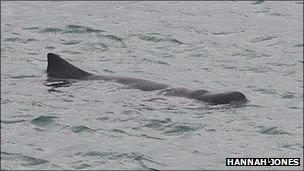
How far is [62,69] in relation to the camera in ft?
78.9

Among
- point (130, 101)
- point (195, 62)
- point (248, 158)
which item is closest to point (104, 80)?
point (130, 101)

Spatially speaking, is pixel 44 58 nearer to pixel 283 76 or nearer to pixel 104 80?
pixel 104 80

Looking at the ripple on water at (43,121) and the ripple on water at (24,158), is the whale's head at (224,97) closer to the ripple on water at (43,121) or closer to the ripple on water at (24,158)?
the ripple on water at (43,121)

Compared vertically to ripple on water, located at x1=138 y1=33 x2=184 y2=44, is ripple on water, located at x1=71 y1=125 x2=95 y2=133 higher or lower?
higher

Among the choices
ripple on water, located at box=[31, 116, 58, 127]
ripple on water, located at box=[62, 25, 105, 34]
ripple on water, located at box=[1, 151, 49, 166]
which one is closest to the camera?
ripple on water, located at box=[1, 151, 49, 166]

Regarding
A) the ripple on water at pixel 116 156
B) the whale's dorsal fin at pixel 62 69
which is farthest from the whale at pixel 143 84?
the ripple on water at pixel 116 156

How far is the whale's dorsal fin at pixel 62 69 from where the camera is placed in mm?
23891

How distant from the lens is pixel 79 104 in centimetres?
2114

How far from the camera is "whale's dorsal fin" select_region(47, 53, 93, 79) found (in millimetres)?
23891

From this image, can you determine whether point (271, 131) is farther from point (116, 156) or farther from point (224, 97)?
point (116, 156)

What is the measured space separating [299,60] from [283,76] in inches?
106

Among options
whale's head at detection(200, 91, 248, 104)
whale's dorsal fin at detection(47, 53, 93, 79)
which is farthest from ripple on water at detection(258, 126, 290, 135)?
whale's dorsal fin at detection(47, 53, 93, 79)

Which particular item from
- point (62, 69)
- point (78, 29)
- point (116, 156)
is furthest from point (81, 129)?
point (78, 29)

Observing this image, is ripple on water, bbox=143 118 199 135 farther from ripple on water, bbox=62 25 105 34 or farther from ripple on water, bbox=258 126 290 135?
ripple on water, bbox=62 25 105 34
